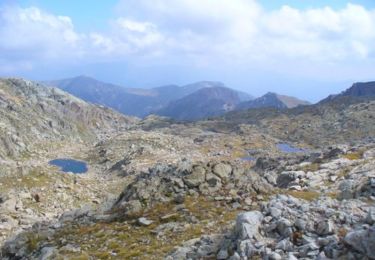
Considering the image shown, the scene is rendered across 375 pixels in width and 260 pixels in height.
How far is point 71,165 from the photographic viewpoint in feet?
479

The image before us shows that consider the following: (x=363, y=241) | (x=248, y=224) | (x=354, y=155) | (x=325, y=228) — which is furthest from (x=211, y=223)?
(x=354, y=155)

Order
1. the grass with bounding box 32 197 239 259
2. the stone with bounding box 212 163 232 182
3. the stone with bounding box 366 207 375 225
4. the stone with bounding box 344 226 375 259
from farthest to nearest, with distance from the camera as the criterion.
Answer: the stone with bounding box 212 163 232 182, the grass with bounding box 32 197 239 259, the stone with bounding box 366 207 375 225, the stone with bounding box 344 226 375 259

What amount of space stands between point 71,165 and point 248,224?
5009 inches

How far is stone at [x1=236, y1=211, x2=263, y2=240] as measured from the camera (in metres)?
23.7

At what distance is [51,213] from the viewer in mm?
70562

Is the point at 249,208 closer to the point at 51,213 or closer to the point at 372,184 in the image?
the point at 372,184

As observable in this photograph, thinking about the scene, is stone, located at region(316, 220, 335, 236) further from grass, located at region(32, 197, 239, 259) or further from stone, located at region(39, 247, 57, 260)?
stone, located at region(39, 247, 57, 260)

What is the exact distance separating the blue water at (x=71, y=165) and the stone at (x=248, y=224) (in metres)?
118

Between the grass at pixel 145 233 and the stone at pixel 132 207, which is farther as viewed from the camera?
the stone at pixel 132 207

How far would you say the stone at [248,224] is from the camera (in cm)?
2371

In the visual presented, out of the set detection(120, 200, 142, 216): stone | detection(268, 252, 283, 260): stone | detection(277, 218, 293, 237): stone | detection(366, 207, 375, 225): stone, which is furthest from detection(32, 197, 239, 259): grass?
detection(366, 207, 375, 225): stone

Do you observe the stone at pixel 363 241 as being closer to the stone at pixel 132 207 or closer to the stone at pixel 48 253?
the stone at pixel 48 253

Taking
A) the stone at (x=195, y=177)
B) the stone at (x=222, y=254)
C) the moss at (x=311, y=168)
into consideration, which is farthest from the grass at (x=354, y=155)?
the stone at (x=222, y=254)

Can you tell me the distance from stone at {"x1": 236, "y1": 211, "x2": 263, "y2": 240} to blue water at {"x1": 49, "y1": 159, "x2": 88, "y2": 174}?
387 ft
